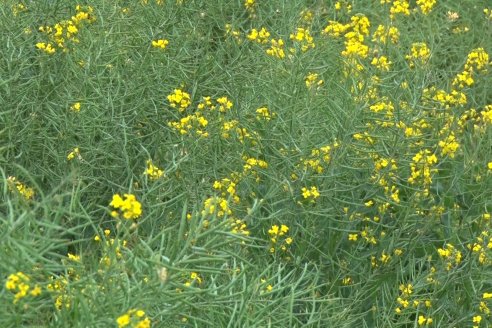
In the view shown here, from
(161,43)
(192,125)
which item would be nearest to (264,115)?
(192,125)

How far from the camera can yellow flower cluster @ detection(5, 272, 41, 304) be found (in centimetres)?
206

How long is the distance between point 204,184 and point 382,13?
2295 millimetres

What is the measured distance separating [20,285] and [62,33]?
200cm

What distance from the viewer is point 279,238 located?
11.5 feet

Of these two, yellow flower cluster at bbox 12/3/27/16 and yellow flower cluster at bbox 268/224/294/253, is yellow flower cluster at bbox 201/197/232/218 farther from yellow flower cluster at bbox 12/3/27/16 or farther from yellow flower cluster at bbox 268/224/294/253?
yellow flower cluster at bbox 12/3/27/16

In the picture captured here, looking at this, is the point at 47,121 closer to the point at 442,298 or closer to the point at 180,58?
the point at 180,58

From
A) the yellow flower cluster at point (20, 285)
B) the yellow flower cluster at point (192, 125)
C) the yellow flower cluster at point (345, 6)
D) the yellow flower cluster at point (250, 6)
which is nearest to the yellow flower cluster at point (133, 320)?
the yellow flower cluster at point (20, 285)

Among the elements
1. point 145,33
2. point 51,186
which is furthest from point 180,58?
point 51,186

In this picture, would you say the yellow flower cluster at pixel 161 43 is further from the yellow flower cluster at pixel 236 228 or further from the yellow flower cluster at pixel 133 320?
the yellow flower cluster at pixel 133 320

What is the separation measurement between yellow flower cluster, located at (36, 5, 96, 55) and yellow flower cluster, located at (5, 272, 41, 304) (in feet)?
5.83

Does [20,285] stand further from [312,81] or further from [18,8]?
[18,8]

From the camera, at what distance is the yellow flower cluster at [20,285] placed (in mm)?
2061

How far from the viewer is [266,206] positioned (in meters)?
3.58

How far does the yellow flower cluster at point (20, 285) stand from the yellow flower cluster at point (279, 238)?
1.29m
